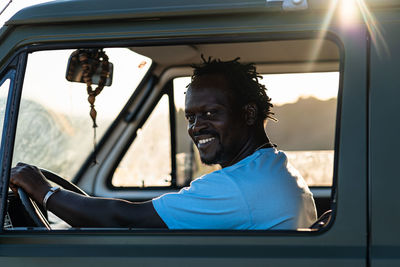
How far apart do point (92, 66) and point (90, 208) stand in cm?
109

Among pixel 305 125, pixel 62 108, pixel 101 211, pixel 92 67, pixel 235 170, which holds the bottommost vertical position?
pixel 101 211

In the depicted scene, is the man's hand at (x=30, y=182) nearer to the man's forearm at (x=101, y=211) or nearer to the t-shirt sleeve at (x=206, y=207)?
the man's forearm at (x=101, y=211)

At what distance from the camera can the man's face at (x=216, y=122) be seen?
86.7 inches

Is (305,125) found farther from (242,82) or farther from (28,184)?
(28,184)

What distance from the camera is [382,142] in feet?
5.09

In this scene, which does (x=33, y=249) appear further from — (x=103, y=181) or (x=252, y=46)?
(x=103, y=181)

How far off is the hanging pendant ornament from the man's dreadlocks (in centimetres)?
61

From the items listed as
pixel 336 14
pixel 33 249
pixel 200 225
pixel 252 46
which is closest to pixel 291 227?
pixel 200 225

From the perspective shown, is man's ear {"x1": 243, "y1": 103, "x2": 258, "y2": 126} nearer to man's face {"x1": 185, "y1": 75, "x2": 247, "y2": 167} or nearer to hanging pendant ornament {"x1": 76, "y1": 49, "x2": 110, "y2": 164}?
man's face {"x1": 185, "y1": 75, "x2": 247, "y2": 167}

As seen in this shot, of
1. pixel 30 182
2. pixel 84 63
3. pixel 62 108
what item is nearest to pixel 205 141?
pixel 30 182

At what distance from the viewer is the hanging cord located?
2680 mm

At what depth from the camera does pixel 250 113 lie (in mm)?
2287

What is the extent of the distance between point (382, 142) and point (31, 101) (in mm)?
3234

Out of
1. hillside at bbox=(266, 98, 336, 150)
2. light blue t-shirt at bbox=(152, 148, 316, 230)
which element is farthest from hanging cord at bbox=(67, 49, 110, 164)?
hillside at bbox=(266, 98, 336, 150)
